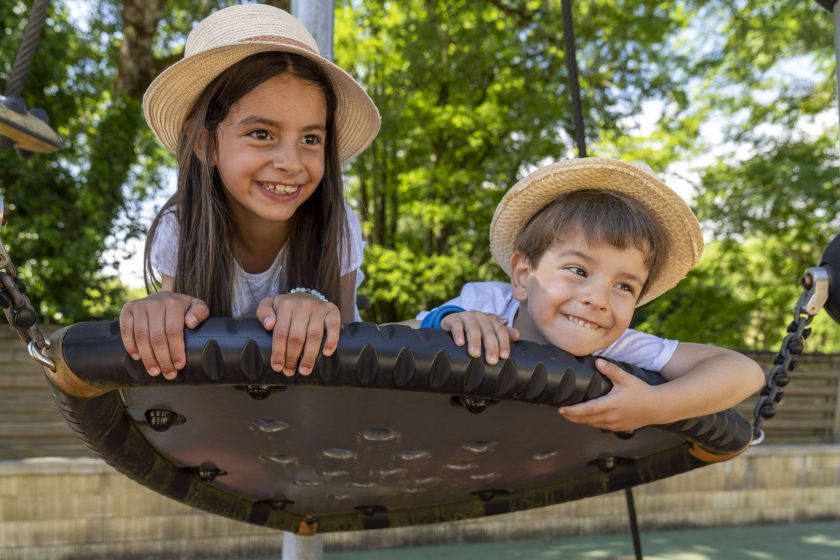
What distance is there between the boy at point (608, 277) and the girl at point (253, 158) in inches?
13.5

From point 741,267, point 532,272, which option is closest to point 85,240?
point 532,272

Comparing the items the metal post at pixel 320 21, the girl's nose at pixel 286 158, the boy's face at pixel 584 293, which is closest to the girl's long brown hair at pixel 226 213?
the girl's nose at pixel 286 158

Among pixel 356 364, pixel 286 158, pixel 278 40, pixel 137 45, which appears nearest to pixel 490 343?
pixel 356 364

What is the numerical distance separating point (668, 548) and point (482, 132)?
18.1 ft

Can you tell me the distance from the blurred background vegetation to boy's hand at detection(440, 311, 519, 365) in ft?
16.8

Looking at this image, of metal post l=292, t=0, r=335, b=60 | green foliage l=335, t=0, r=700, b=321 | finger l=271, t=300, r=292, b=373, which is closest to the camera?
finger l=271, t=300, r=292, b=373

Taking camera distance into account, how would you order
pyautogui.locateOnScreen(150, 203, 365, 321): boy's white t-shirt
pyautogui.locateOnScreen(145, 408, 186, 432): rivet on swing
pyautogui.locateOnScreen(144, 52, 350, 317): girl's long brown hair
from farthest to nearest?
pyautogui.locateOnScreen(150, 203, 365, 321): boy's white t-shirt → pyautogui.locateOnScreen(144, 52, 350, 317): girl's long brown hair → pyautogui.locateOnScreen(145, 408, 186, 432): rivet on swing

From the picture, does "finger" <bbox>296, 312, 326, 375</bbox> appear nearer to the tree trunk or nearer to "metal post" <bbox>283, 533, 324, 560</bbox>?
"metal post" <bbox>283, 533, 324, 560</bbox>

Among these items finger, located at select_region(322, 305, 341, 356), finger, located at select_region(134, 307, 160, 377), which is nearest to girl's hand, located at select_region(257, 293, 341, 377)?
finger, located at select_region(322, 305, 341, 356)

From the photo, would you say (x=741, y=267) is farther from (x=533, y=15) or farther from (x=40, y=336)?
(x=40, y=336)

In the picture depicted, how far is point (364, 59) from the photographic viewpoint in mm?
8812

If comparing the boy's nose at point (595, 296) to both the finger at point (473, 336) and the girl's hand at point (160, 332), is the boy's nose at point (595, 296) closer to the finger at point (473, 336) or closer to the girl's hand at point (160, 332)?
the finger at point (473, 336)

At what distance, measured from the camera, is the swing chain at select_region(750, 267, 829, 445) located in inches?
49.0

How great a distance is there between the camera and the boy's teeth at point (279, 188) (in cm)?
129
